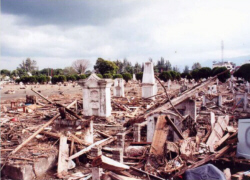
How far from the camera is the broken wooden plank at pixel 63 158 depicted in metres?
5.77

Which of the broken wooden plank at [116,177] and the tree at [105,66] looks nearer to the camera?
the broken wooden plank at [116,177]

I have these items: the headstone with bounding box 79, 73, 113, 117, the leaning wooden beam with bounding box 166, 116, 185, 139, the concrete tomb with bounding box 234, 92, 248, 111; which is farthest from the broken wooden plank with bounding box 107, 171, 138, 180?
the concrete tomb with bounding box 234, 92, 248, 111

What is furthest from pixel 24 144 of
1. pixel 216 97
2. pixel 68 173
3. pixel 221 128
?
pixel 216 97

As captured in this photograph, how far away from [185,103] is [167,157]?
3419 mm

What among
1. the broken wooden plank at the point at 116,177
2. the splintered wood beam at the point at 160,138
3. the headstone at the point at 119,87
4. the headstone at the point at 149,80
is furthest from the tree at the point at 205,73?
the broken wooden plank at the point at 116,177

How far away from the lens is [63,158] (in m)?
6.08

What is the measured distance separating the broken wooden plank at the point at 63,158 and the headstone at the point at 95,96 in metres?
5.75

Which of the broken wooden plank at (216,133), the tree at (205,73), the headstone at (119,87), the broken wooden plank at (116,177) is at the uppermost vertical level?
the tree at (205,73)

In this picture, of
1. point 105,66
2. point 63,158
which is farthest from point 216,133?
point 105,66

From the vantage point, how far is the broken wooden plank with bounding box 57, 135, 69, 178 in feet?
18.9

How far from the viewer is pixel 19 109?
53.7ft

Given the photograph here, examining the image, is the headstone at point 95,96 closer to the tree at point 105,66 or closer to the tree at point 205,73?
the tree at point 205,73

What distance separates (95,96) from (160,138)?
21.2 ft

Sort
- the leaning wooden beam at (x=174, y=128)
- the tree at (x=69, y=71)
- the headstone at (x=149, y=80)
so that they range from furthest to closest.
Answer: the tree at (x=69, y=71) < the headstone at (x=149, y=80) < the leaning wooden beam at (x=174, y=128)
